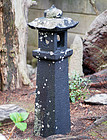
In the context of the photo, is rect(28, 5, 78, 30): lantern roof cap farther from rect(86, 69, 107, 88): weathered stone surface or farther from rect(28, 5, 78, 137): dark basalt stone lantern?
rect(86, 69, 107, 88): weathered stone surface

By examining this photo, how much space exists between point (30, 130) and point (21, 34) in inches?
89.4

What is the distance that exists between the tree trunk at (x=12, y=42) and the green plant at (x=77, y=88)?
4.05 ft

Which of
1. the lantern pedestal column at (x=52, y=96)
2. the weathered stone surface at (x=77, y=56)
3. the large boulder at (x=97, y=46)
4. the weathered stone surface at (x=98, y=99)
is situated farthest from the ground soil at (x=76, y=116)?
the large boulder at (x=97, y=46)

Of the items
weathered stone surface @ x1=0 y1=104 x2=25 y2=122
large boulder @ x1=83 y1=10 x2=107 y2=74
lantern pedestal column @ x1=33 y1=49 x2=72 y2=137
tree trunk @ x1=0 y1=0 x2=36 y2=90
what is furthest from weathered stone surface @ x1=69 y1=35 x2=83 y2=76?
lantern pedestal column @ x1=33 y1=49 x2=72 y2=137

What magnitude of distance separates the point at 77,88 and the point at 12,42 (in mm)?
1582

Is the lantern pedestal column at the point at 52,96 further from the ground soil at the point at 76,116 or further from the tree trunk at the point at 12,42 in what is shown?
the tree trunk at the point at 12,42

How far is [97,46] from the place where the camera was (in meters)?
5.70

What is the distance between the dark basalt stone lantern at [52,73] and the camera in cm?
282

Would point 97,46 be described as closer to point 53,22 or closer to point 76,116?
point 76,116

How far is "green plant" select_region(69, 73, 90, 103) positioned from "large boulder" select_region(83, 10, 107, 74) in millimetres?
1295

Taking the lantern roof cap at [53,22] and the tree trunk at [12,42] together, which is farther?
the tree trunk at [12,42]

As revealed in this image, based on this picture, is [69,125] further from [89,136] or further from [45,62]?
[45,62]

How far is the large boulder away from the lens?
565 cm

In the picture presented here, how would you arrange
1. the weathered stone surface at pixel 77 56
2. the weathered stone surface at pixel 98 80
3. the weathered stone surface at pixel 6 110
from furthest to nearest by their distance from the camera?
Result: the weathered stone surface at pixel 77 56 < the weathered stone surface at pixel 98 80 < the weathered stone surface at pixel 6 110
